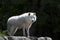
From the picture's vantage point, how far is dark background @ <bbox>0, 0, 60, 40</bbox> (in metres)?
14.9

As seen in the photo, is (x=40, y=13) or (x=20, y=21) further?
(x=40, y=13)

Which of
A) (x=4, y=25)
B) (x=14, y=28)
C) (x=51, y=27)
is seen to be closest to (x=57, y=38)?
(x=51, y=27)

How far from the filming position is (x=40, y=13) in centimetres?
1517

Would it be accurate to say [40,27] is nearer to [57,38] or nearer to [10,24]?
[57,38]

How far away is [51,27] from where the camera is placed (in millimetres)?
15242

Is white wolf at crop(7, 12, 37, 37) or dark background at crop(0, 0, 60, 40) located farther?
dark background at crop(0, 0, 60, 40)

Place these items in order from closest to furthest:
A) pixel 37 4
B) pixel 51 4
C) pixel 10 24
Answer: pixel 10 24 < pixel 51 4 < pixel 37 4

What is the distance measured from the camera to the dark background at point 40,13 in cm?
1488

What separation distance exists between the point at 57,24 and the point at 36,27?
115 cm

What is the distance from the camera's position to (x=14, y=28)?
343 inches

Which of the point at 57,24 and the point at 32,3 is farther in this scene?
the point at 32,3

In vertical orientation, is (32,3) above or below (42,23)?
above

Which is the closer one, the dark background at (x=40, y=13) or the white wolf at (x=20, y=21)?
the white wolf at (x=20, y=21)

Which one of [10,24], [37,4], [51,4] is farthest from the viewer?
[37,4]
